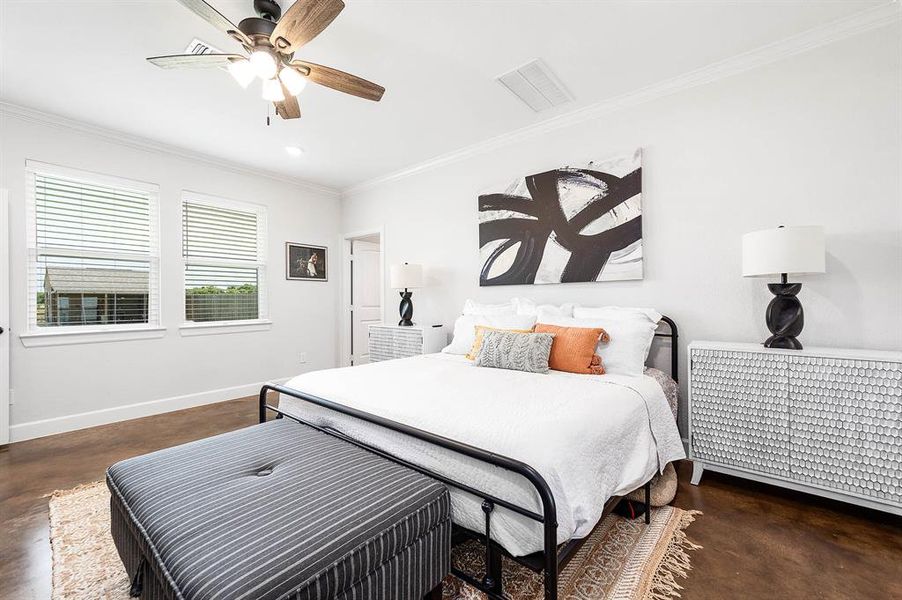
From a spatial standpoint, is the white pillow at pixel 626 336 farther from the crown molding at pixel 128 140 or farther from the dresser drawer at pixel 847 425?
the crown molding at pixel 128 140

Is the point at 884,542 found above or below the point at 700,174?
below

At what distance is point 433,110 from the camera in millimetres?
3277

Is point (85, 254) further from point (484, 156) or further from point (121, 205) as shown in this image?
point (484, 156)

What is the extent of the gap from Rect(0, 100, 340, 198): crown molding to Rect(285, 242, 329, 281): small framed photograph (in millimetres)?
858

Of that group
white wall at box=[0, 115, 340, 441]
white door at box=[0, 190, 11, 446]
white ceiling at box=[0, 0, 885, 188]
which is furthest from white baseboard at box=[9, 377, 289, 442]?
white ceiling at box=[0, 0, 885, 188]

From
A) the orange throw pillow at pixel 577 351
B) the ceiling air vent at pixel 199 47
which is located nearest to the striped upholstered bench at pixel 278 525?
the orange throw pillow at pixel 577 351

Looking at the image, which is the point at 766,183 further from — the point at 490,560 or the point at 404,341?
the point at 404,341

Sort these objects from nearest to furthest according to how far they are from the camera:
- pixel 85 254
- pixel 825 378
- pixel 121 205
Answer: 1. pixel 825 378
2. pixel 85 254
3. pixel 121 205

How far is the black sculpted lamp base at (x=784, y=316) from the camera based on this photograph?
2.24 m

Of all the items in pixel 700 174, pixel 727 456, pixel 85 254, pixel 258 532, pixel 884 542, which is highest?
pixel 700 174

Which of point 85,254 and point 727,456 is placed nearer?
point 727,456

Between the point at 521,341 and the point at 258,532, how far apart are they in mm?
1911

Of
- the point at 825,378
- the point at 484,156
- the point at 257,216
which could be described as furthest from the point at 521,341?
the point at 257,216

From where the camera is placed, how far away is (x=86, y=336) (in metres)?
3.56
